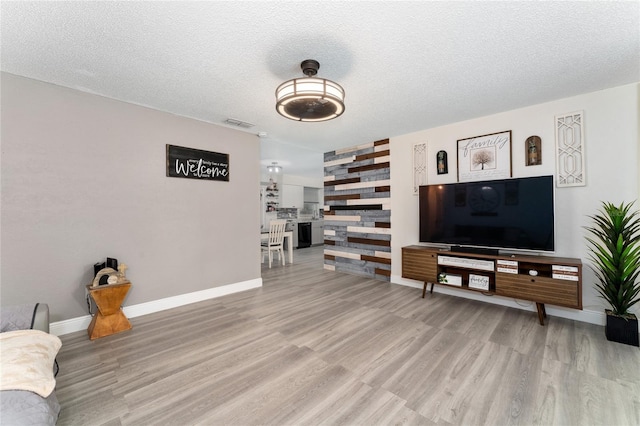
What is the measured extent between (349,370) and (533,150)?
10.7 feet

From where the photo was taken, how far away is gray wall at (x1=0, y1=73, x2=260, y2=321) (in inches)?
92.7

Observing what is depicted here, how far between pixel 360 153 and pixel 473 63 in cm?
276

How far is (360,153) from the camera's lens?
491cm

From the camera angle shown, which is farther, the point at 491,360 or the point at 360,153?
the point at 360,153

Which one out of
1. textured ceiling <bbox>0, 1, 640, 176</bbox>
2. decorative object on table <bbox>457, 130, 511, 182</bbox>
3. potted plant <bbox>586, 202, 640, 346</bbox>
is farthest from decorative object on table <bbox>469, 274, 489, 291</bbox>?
textured ceiling <bbox>0, 1, 640, 176</bbox>

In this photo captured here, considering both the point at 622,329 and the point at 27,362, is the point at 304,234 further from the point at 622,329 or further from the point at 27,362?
the point at 27,362

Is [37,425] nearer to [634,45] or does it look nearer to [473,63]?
[473,63]

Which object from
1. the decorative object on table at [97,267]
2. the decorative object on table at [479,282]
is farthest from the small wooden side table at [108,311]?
the decorative object on table at [479,282]

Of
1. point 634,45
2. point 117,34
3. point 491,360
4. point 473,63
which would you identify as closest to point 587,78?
point 634,45

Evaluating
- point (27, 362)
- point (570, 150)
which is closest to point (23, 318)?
point (27, 362)

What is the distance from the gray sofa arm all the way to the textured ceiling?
75.4 inches

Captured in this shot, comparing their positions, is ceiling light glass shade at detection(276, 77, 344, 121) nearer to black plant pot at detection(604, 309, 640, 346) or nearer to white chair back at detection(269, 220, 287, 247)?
black plant pot at detection(604, 309, 640, 346)

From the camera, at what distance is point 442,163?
3.80 metres

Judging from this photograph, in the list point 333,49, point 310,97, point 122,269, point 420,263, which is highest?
point 333,49
